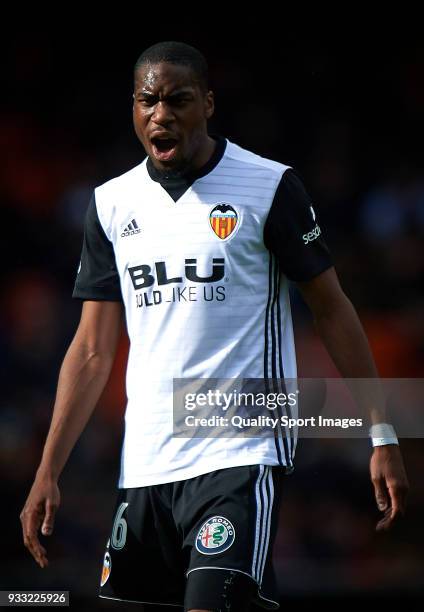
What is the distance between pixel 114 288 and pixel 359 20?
507 cm

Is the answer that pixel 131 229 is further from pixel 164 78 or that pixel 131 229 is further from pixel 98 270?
pixel 164 78

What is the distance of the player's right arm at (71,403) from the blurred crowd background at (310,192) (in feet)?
11.1

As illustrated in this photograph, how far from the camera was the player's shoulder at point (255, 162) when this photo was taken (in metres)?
4.23

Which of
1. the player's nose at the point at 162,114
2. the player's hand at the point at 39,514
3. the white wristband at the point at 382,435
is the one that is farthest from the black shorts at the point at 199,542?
the player's nose at the point at 162,114

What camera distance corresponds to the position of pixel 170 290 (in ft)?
13.5

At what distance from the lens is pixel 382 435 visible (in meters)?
4.07

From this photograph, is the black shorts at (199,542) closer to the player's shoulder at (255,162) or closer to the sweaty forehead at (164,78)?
the player's shoulder at (255,162)

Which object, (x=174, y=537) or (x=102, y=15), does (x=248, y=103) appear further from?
(x=174, y=537)

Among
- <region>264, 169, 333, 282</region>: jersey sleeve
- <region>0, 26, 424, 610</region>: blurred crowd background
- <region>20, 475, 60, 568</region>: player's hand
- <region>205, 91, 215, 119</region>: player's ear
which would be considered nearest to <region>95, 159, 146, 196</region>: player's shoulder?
<region>205, 91, 215, 119</region>: player's ear

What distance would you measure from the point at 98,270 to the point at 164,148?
1.80ft

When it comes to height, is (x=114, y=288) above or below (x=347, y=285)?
below

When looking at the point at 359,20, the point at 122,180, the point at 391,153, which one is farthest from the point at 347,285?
the point at 122,180

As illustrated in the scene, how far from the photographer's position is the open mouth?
13.7ft

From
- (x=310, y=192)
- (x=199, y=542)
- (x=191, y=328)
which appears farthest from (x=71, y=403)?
(x=310, y=192)
